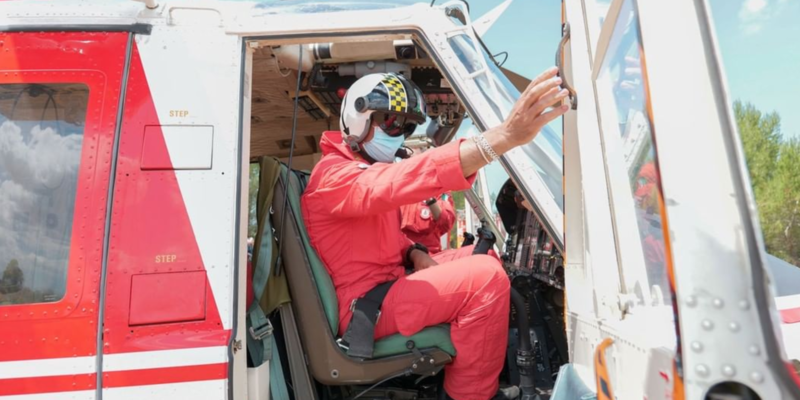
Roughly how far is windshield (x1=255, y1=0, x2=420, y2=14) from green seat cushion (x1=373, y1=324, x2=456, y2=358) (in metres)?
1.32

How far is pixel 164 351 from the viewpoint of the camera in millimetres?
1668

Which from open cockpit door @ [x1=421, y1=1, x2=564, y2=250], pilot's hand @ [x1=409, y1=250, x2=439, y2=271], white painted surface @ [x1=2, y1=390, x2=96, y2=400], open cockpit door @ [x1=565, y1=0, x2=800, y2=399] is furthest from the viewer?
pilot's hand @ [x1=409, y1=250, x2=439, y2=271]

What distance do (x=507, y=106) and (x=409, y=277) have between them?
808 mm

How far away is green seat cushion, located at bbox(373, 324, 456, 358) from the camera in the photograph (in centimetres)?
206

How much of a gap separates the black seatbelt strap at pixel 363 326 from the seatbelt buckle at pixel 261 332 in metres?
0.29

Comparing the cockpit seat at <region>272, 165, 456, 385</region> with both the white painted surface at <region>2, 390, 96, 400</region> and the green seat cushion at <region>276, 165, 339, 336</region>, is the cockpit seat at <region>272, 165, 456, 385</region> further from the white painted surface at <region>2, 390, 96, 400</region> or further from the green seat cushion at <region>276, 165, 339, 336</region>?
the white painted surface at <region>2, 390, 96, 400</region>

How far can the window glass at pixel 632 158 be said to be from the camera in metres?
0.98

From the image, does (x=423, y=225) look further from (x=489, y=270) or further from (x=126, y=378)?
(x=126, y=378)

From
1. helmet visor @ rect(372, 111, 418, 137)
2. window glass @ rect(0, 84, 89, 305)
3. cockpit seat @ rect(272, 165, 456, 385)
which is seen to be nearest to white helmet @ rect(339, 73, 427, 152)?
helmet visor @ rect(372, 111, 418, 137)

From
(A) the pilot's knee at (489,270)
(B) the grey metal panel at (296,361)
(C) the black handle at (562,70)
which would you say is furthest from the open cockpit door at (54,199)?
(C) the black handle at (562,70)

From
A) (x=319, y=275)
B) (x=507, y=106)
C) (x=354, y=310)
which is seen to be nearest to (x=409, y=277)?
(x=354, y=310)

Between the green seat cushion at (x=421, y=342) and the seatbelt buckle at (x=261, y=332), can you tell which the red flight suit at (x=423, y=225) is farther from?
the seatbelt buckle at (x=261, y=332)

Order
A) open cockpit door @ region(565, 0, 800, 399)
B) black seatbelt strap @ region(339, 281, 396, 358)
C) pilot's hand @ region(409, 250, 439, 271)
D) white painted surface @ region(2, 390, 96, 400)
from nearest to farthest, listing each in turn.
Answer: open cockpit door @ region(565, 0, 800, 399), white painted surface @ region(2, 390, 96, 400), black seatbelt strap @ region(339, 281, 396, 358), pilot's hand @ region(409, 250, 439, 271)

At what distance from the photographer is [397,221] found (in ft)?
8.00
